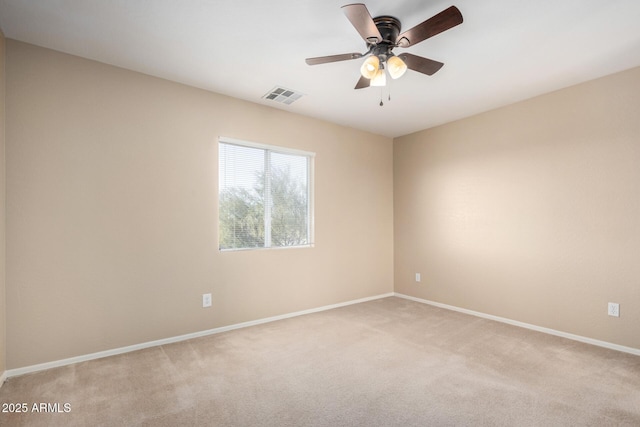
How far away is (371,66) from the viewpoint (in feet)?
7.02

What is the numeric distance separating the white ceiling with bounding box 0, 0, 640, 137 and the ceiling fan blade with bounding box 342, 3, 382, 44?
0.23 metres

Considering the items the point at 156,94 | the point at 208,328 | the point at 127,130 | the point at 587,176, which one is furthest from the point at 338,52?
the point at 208,328

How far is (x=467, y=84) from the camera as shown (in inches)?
125

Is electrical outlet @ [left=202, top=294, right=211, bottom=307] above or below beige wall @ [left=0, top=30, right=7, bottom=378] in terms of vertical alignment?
below

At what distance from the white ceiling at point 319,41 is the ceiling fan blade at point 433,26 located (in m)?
0.22

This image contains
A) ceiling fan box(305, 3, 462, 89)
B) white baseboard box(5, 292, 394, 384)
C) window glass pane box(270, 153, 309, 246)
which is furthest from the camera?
window glass pane box(270, 153, 309, 246)

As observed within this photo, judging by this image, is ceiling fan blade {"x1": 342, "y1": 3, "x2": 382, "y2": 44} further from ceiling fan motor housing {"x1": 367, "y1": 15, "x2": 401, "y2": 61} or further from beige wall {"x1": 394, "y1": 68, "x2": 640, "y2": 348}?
beige wall {"x1": 394, "y1": 68, "x2": 640, "y2": 348}

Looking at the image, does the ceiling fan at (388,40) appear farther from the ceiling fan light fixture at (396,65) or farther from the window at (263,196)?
the window at (263,196)

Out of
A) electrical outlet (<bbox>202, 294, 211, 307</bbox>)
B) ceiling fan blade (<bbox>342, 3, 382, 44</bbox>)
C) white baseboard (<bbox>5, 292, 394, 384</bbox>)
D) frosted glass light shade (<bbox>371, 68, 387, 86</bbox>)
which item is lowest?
white baseboard (<bbox>5, 292, 394, 384</bbox>)

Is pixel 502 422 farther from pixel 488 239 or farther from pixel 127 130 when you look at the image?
pixel 127 130

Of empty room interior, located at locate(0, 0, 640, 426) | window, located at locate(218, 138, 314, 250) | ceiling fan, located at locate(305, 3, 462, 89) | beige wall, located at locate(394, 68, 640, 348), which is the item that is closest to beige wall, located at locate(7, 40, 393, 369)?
empty room interior, located at locate(0, 0, 640, 426)

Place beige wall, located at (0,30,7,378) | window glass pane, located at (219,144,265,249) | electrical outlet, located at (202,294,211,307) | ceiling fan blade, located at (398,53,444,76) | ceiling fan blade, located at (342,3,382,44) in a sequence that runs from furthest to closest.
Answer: window glass pane, located at (219,144,265,249) → electrical outlet, located at (202,294,211,307) → beige wall, located at (0,30,7,378) → ceiling fan blade, located at (398,53,444,76) → ceiling fan blade, located at (342,3,382,44)

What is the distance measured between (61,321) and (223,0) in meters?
2.75

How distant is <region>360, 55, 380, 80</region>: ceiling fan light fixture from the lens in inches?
84.0
